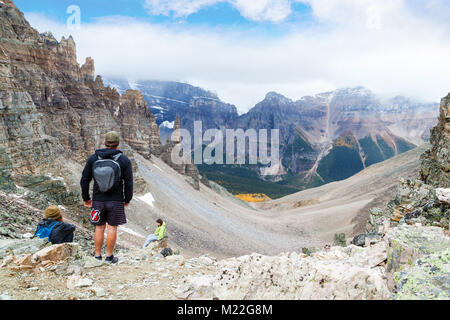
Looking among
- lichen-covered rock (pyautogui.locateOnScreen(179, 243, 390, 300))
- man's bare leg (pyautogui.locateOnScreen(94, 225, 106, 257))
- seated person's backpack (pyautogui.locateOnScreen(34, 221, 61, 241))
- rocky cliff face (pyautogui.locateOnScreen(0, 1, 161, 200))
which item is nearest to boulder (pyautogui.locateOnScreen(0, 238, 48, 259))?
seated person's backpack (pyautogui.locateOnScreen(34, 221, 61, 241))

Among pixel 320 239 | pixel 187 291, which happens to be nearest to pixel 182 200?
pixel 320 239

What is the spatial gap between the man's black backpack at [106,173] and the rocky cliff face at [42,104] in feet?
54.4

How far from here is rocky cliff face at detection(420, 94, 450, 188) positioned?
83.8 feet

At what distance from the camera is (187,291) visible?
607cm

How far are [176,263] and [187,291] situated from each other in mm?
3702

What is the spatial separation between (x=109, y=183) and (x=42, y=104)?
41.4 metres

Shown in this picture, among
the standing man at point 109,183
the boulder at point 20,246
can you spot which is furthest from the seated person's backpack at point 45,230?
the standing man at point 109,183

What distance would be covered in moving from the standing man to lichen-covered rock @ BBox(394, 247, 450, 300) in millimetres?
6629

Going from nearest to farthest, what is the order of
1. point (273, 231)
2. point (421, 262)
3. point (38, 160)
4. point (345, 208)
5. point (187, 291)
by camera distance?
point (187, 291) < point (421, 262) < point (38, 160) < point (273, 231) < point (345, 208)

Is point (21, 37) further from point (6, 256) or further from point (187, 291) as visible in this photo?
point (187, 291)

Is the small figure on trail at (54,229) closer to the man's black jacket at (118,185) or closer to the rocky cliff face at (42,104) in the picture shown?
the man's black jacket at (118,185)

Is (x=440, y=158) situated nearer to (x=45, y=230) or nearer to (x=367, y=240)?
(x=367, y=240)

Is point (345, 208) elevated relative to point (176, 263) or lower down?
lower down

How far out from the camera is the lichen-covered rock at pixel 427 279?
5395 mm
